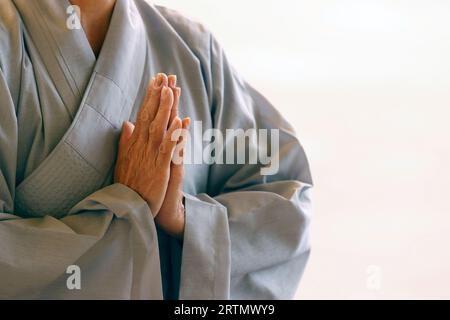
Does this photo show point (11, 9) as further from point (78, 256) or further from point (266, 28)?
point (266, 28)

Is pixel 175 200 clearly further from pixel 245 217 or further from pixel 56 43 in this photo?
pixel 56 43

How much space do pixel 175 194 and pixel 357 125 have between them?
0.55 metres

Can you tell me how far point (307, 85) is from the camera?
5.13ft

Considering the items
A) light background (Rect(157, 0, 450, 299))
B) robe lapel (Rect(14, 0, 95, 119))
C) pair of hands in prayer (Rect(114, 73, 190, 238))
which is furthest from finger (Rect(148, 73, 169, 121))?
light background (Rect(157, 0, 450, 299))

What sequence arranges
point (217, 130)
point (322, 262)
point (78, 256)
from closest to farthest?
1. point (78, 256)
2. point (217, 130)
3. point (322, 262)

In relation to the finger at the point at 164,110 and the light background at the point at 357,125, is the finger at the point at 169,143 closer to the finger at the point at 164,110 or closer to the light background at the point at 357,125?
the finger at the point at 164,110

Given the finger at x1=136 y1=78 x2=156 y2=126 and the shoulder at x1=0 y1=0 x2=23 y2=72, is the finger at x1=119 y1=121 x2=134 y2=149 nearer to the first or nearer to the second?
the finger at x1=136 y1=78 x2=156 y2=126

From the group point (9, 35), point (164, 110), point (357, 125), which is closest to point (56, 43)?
point (9, 35)

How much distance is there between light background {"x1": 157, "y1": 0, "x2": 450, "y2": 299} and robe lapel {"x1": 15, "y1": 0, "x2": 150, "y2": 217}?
41 cm

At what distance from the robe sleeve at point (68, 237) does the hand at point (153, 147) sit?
0.02m

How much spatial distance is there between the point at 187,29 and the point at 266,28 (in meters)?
0.29

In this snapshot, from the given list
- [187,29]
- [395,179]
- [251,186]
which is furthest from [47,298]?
[395,179]

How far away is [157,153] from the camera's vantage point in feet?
3.63

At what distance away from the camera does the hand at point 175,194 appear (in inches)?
43.8
